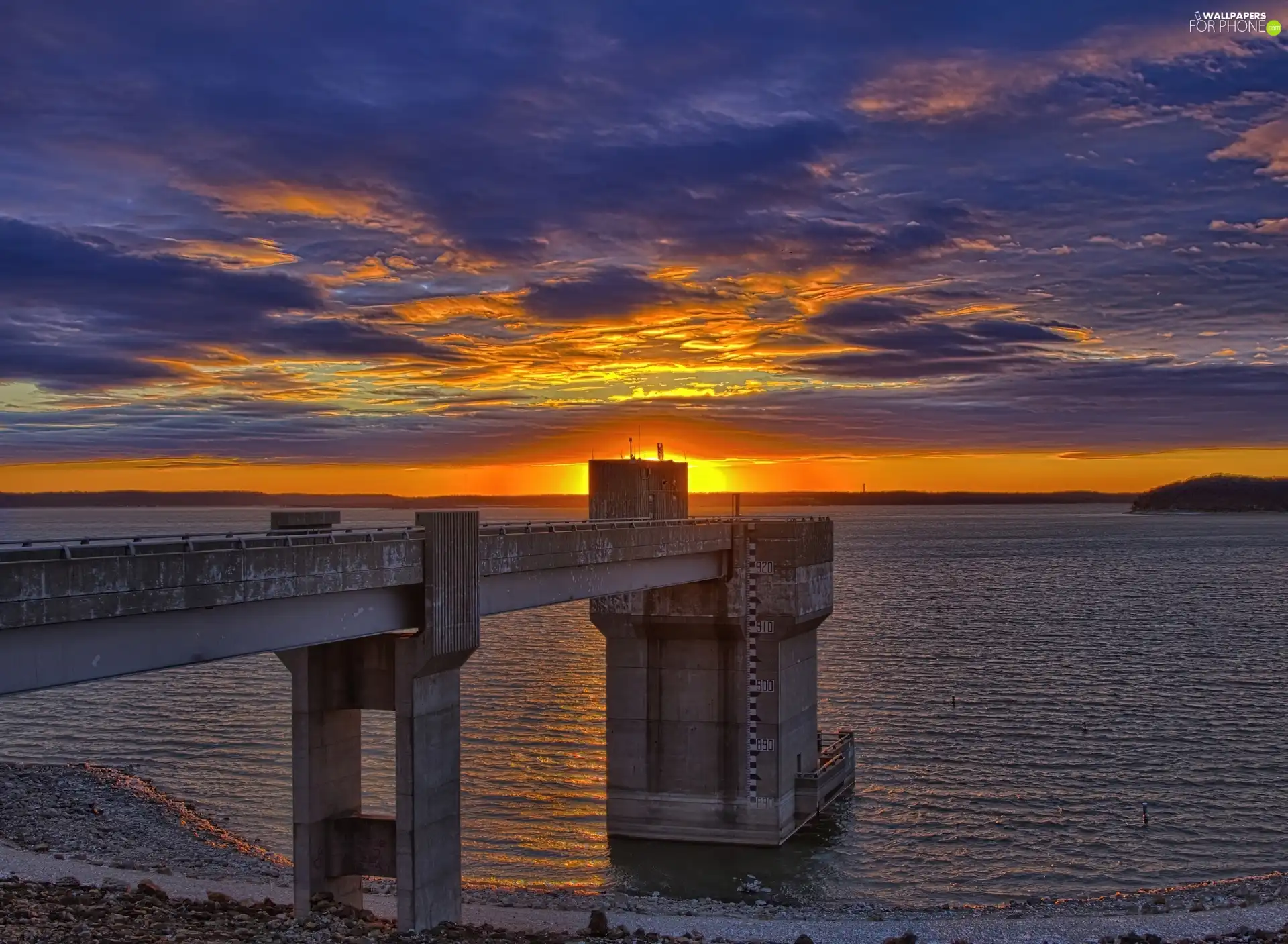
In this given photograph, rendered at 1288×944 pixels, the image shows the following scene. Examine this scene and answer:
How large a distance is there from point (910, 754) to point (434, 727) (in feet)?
102

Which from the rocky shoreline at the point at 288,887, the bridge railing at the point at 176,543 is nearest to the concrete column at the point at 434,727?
the bridge railing at the point at 176,543

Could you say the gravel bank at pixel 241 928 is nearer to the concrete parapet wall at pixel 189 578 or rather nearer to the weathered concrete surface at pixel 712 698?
the concrete parapet wall at pixel 189 578

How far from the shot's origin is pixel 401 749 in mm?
25062

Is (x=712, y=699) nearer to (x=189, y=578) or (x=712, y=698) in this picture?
(x=712, y=698)

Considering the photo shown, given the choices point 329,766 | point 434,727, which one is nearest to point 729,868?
point 434,727

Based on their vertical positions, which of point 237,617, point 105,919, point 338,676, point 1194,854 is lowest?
point 1194,854

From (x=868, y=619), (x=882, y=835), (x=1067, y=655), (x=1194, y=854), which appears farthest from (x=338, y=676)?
(x=868, y=619)

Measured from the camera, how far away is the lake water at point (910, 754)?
37.3 meters

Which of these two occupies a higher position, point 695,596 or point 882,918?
point 695,596

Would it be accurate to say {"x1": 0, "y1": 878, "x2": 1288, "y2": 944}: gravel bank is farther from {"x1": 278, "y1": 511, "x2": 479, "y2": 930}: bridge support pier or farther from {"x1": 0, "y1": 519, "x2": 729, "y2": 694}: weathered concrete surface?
{"x1": 0, "y1": 519, "x2": 729, "y2": 694}: weathered concrete surface

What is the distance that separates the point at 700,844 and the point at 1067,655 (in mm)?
48960

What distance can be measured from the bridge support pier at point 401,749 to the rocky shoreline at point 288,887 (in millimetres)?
1431

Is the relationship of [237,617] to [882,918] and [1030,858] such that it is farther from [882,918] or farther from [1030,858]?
[1030,858]

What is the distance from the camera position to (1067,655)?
263 ft
